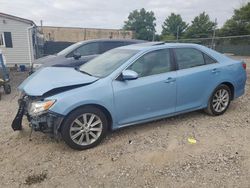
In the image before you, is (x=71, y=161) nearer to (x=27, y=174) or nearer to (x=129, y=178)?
(x=27, y=174)

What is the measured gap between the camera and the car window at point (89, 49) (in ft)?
27.9

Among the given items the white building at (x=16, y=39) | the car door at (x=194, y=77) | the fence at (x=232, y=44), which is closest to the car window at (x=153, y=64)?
the car door at (x=194, y=77)

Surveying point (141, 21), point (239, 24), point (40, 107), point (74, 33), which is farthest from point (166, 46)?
point (141, 21)

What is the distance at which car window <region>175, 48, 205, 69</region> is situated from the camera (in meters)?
4.51

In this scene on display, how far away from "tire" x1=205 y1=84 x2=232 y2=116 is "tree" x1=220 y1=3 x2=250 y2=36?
31537 mm

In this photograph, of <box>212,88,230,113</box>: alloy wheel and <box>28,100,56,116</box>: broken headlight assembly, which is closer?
<box>28,100,56,116</box>: broken headlight assembly

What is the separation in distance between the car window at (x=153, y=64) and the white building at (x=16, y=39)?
13.8 m

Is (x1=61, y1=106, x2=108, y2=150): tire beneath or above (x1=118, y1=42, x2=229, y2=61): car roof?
beneath

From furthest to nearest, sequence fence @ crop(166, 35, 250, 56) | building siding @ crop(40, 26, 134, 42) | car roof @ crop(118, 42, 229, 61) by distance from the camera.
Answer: building siding @ crop(40, 26, 134, 42) < fence @ crop(166, 35, 250, 56) < car roof @ crop(118, 42, 229, 61)

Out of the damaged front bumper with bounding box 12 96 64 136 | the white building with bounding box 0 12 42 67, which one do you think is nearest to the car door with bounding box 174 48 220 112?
the damaged front bumper with bounding box 12 96 64 136

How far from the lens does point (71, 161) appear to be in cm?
346

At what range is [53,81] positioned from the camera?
3.83 meters

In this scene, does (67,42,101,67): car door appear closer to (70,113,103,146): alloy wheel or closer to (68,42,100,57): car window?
(68,42,100,57): car window

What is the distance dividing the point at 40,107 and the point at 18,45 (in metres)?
14.1
